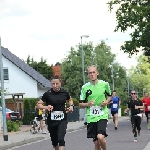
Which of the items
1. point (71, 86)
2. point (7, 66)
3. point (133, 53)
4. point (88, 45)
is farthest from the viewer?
point (88, 45)

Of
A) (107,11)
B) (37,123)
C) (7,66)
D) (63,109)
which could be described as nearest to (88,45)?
(7,66)

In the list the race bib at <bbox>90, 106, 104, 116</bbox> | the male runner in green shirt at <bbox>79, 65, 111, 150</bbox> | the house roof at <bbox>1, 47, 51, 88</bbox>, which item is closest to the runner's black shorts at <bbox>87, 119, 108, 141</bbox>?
the male runner in green shirt at <bbox>79, 65, 111, 150</bbox>

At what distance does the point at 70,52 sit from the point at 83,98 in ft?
282

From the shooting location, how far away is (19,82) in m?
66.5

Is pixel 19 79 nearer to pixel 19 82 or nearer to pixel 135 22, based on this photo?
pixel 19 82

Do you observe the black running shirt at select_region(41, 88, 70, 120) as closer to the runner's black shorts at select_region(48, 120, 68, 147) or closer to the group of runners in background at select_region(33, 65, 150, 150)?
the group of runners in background at select_region(33, 65, 150, 150)

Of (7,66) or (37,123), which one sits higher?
(7,66)

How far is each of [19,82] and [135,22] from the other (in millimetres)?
27910

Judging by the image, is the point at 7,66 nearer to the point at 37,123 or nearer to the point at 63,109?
the point at 37,123

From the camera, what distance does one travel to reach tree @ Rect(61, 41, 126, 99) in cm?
9406

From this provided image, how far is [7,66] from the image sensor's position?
65.6 metres

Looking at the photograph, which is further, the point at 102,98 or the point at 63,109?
the point at 63,109

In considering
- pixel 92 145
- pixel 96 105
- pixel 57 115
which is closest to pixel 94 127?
pixel 96 105

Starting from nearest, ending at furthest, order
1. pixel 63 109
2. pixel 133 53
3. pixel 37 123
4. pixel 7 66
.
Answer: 1. pixel 63 109
2. pixel 37 123
3. pixel 133 53
4. pixel 7 66
